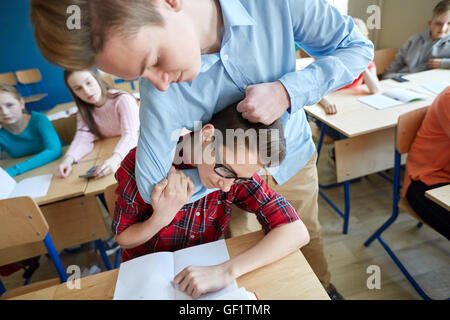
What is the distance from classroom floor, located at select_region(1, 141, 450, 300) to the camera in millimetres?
1561

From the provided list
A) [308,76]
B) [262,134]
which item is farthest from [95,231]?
[308,76]

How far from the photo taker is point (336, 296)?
4.49 feet

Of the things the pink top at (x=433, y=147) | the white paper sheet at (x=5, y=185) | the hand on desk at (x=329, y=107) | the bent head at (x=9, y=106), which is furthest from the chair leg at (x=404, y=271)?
the bent head at (x=9, y=106)

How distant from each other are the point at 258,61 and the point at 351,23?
11.0 inches

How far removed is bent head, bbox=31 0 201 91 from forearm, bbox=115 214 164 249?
0.46 meters

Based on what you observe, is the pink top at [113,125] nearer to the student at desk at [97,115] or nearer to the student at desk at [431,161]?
the student at desk at [97,115]

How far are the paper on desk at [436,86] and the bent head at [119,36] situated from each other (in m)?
2.25

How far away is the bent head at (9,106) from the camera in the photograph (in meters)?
1.87

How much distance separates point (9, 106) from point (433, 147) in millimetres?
2655

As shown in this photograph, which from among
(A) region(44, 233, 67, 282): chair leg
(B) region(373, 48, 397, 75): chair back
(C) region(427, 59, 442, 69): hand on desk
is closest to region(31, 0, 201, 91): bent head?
(A) region(44, 233, 67, 282): chair leg

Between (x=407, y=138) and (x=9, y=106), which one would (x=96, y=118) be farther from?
(x=407, y=138)

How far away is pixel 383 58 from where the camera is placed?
3162 millimetres

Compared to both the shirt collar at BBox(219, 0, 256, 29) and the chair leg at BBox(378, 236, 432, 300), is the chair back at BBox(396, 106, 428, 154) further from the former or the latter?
the shirt collar at BBox(219, 0, 256, 29)
